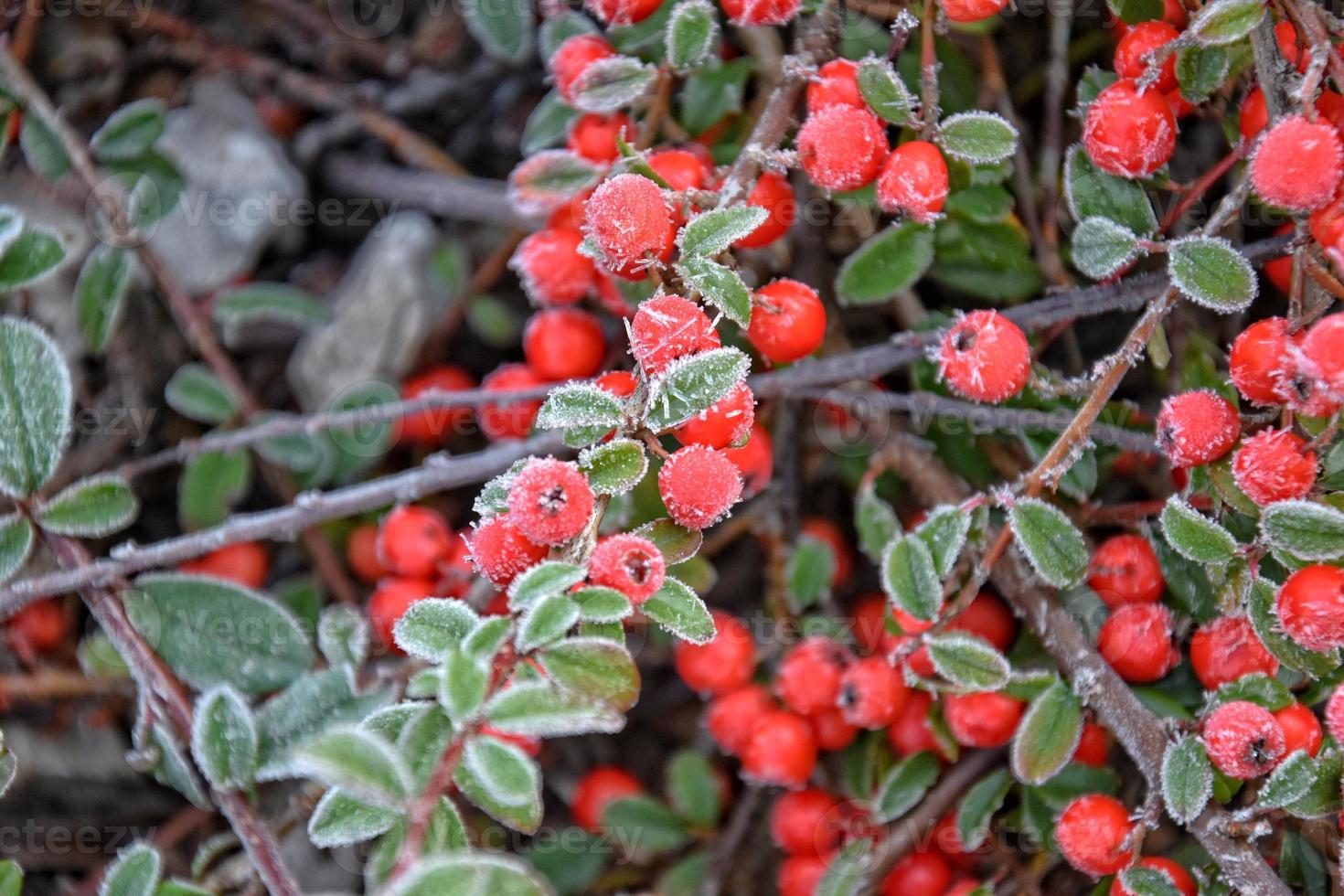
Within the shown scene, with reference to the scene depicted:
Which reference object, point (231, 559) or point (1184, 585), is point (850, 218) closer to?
point (1184, 585)

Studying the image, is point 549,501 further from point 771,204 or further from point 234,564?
point 234,564

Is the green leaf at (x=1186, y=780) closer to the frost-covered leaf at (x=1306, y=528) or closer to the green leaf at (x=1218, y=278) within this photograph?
the frost-covered leaf at (x=1306, y=528)

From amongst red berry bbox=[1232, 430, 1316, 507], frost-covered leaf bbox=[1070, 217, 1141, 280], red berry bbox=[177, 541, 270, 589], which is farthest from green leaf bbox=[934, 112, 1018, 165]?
red berry bbox=[177, 541, 270, 589]

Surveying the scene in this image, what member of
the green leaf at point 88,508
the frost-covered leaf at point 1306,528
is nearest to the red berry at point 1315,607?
the frost-covered leaf at point 1306,528

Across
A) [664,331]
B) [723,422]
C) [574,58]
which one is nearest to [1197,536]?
[723,422]

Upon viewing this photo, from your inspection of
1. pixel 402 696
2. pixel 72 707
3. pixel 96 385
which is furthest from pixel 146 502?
pixel 402 696

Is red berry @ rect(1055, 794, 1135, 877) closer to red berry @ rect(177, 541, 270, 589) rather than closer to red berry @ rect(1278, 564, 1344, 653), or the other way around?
red berry @ rect(1278, 564, 1344, 653)

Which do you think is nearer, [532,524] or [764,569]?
[532,524]
